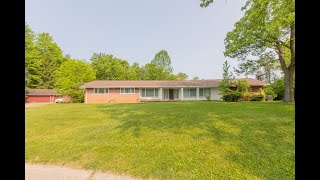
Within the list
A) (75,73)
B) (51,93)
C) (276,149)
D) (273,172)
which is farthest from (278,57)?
(51,93)

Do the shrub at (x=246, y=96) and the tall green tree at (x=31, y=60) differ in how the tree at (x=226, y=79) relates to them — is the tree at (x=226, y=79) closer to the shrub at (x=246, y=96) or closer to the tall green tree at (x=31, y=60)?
the shrub at (x=246, y=96)

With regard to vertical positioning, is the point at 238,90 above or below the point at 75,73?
below

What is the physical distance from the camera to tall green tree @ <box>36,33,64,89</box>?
48.8 meters

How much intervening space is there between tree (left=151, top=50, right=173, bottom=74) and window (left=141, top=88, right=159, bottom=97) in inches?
889

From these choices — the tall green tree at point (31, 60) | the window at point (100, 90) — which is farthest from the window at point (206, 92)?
the tall green tree at point (31, 60)

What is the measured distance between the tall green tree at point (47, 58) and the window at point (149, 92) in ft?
103

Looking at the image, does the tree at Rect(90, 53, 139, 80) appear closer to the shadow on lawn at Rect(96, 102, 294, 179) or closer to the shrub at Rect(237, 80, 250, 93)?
the shrub at Rect(237, 80, 250, 93)

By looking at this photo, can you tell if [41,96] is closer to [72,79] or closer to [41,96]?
[41,96]

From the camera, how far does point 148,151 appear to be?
508 cm

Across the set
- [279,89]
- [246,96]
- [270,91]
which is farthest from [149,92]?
[279,89]

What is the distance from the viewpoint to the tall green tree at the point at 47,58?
4884 centimetres
